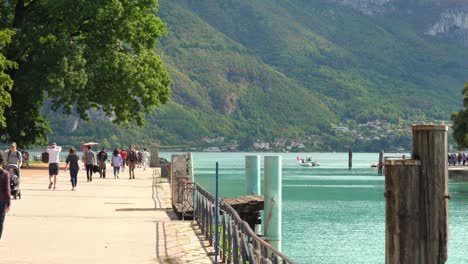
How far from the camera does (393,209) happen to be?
11547 millimetres

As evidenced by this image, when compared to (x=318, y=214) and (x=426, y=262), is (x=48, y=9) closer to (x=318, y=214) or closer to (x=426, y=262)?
(x=318, y=214)

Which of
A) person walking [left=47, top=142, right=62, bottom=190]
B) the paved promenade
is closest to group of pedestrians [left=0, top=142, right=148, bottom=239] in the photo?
person walking [left=47, top=142, right=62, bottom=190]

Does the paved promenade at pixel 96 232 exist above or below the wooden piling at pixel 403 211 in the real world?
below

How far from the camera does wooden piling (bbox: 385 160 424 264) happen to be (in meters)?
11.5

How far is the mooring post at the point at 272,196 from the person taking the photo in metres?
20.8

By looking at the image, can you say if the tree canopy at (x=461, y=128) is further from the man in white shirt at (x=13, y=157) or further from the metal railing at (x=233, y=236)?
the metal railing at (x=233, y=236)

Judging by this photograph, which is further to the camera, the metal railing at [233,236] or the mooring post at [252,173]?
the mooring post at [252,173]

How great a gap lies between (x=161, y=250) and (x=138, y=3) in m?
45.5

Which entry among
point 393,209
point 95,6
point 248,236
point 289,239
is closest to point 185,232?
point 248,236

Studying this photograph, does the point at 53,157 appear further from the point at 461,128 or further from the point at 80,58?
the point at 461,128

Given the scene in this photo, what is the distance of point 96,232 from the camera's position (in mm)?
20750

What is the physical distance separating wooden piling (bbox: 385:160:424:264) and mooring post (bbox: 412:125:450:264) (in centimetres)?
8

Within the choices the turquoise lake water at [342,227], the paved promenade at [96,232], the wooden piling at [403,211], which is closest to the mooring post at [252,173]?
the turquoise lake water at [342,227]

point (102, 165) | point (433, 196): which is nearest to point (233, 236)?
point (433, 196)
